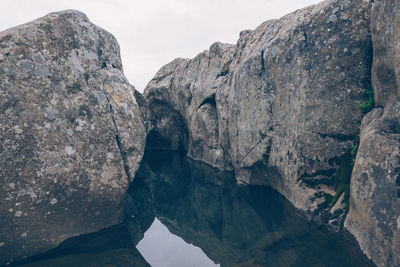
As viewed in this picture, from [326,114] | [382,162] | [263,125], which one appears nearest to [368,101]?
[326,114]

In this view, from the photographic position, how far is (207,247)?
21.6 ft

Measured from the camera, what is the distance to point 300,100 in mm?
7961

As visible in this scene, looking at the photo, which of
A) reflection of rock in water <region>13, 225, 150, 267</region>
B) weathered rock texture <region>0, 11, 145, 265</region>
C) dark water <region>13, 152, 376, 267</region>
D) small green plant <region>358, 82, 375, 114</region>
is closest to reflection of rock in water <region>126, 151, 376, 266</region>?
dark water <region>13, 152, 376, 267</region>

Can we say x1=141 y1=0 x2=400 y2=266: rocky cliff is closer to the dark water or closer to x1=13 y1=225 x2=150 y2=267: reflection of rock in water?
the dark water

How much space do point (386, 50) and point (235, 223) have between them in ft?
17.7

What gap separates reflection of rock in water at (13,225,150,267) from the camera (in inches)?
215

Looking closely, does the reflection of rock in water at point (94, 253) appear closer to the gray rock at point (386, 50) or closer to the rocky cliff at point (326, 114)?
the rocky cliff at point (326, 114)

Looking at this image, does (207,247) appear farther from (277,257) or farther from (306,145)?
(306,145)

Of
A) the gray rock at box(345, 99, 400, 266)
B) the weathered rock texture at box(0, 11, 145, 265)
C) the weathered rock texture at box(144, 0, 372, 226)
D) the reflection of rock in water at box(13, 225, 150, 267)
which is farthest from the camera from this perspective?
the weathered rock texture at box(144, 0, 372, 226)

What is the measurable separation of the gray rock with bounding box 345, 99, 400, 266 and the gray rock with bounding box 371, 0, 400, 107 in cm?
37

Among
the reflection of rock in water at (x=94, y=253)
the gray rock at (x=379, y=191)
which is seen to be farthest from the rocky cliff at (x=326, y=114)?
the reflection of rock in water at (x=94, y=253)

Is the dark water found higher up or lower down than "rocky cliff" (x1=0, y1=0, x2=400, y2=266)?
lower down

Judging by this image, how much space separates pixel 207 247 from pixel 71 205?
332 cm

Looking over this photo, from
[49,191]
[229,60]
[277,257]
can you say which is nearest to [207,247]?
[277,257]
